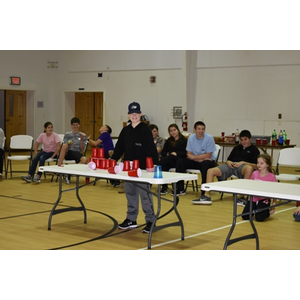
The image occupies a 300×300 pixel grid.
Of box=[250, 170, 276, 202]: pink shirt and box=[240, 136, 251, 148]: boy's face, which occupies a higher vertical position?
box=[240, 136, 251, 148]: boy's face

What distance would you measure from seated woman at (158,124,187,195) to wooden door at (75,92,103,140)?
867cm

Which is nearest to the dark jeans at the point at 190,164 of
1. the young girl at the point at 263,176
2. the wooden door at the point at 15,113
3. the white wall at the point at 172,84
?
the young girl at the point at 263,176

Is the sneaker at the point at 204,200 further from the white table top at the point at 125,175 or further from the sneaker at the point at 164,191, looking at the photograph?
the white table top at the point at 125,175

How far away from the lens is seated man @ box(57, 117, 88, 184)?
31.9 feet

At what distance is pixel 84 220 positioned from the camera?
6441mm

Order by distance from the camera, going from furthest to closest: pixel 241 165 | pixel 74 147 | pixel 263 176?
1. pixel 74 147
2. pixel 241 165
3. pixel 263 176

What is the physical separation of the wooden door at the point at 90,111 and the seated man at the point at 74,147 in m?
7.35

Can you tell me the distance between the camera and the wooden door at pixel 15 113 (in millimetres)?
17062

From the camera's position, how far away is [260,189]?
469 centimetres

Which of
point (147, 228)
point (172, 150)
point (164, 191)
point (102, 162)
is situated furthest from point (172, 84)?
point (147, 228)

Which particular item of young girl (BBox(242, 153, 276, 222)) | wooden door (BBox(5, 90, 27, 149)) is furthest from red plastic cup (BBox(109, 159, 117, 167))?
wooden door (BBox(5, 90, 27, 149))

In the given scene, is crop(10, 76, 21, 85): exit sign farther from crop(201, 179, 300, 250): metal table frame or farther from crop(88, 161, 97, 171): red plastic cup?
crop(201, 179, 300, 250): metal table frame

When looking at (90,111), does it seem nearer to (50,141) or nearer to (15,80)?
(15,80)

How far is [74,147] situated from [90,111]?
7.82 metres
